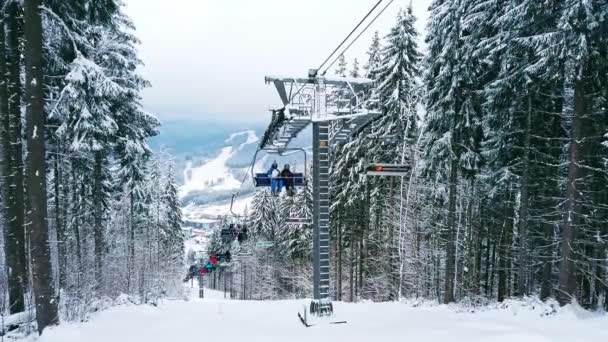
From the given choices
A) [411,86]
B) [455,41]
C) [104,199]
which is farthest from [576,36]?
[104,199]

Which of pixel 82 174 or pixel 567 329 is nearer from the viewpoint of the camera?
pixel 567 329

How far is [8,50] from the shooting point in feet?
37.5

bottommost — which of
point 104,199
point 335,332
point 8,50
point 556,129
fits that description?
point 335,332

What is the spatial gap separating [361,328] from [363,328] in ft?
0.19

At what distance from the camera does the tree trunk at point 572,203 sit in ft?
35.6

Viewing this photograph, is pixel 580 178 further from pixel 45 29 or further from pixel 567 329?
pixel 45 29

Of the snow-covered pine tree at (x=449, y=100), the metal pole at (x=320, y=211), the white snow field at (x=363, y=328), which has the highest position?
the snow-covered pine tree at (x=449, y=100)

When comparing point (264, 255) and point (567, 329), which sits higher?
point (567, 329)

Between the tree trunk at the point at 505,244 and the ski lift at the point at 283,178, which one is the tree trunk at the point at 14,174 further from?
the tree trunk at the point at 505,244

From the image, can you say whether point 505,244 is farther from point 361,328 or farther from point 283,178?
point 283,178

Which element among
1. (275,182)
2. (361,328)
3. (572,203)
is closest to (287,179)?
(275,182)

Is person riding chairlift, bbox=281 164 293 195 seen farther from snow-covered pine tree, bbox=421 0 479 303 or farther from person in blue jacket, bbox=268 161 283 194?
snow-covered pine tree, bbox=421 0 479 303

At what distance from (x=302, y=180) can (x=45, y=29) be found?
973cm

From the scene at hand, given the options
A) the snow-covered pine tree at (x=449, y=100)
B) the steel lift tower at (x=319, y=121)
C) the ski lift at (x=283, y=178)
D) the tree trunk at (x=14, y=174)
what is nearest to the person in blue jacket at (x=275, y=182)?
the ski lift at (x=283, y=178)
